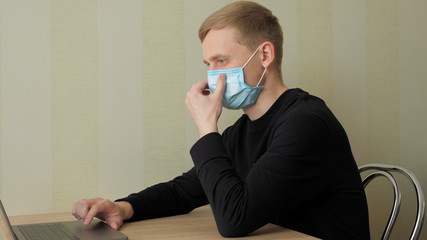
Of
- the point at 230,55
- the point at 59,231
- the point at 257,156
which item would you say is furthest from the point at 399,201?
the point at 59,231

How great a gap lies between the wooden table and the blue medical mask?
1.14 feet

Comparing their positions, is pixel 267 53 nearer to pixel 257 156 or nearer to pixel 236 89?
pixel 236 89

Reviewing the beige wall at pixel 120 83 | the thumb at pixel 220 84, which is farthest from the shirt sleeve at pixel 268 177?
the beige wall at pixel 120 83

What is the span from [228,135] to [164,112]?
32 centimetres

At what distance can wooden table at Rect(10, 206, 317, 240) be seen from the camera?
1.26 metres

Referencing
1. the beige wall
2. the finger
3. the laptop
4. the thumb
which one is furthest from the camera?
the beige wall

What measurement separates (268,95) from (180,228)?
18.8 inches

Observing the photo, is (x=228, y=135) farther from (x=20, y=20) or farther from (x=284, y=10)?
(x=20, y=20)

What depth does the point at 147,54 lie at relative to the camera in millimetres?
1954

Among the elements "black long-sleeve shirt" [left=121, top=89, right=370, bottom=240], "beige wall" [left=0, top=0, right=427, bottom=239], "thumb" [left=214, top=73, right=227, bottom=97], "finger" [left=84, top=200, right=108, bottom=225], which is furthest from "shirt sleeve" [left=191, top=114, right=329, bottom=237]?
"beige wall" [left=0, top=0, right=427, bottom=239]

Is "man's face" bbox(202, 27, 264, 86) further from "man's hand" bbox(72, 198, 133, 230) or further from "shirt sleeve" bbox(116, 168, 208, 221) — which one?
"man's hand" bbox(72, 198, 133, 230)

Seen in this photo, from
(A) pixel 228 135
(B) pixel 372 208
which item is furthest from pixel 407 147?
(A) pixel 228 135

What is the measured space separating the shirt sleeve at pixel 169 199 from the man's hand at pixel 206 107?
274 mm

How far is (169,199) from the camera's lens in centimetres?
162
